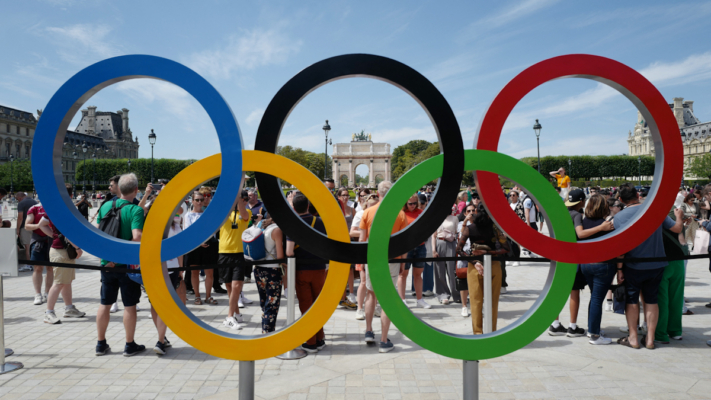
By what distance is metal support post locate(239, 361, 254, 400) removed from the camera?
3426 millimetres

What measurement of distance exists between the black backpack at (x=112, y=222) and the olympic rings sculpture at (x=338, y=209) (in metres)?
1.42

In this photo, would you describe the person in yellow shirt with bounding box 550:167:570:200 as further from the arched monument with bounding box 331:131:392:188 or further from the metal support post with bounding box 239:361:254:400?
the arched monument with bounding box 331:131:392:188

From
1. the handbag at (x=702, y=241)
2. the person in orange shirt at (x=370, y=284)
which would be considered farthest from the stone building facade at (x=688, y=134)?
the person in orange shirt at (x=370, y=284)

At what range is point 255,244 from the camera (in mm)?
5742

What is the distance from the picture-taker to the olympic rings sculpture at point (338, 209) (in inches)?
124

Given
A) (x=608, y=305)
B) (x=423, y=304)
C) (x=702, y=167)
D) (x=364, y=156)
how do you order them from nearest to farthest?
(x=608, y=305)
(x=423, y=304)
(x=702, y=167)
(x=364, y=156)

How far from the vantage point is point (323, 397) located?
3.81m

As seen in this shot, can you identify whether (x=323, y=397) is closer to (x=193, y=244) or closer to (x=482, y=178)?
(x=193, y=244)

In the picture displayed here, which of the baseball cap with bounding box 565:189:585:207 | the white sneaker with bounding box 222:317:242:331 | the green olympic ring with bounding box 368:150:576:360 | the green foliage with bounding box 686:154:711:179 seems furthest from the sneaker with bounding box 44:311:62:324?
the green foliage with bounding box 686:154:711:179

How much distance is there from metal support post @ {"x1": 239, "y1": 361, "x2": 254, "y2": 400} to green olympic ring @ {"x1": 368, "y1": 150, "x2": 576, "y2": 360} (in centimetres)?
129

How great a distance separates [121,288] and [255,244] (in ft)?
5.66

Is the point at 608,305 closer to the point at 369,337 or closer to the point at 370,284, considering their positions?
the point at 369,337

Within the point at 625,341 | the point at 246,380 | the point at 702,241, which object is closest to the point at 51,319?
the point at 246,380

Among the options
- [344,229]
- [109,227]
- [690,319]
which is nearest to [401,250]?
[344,229]
